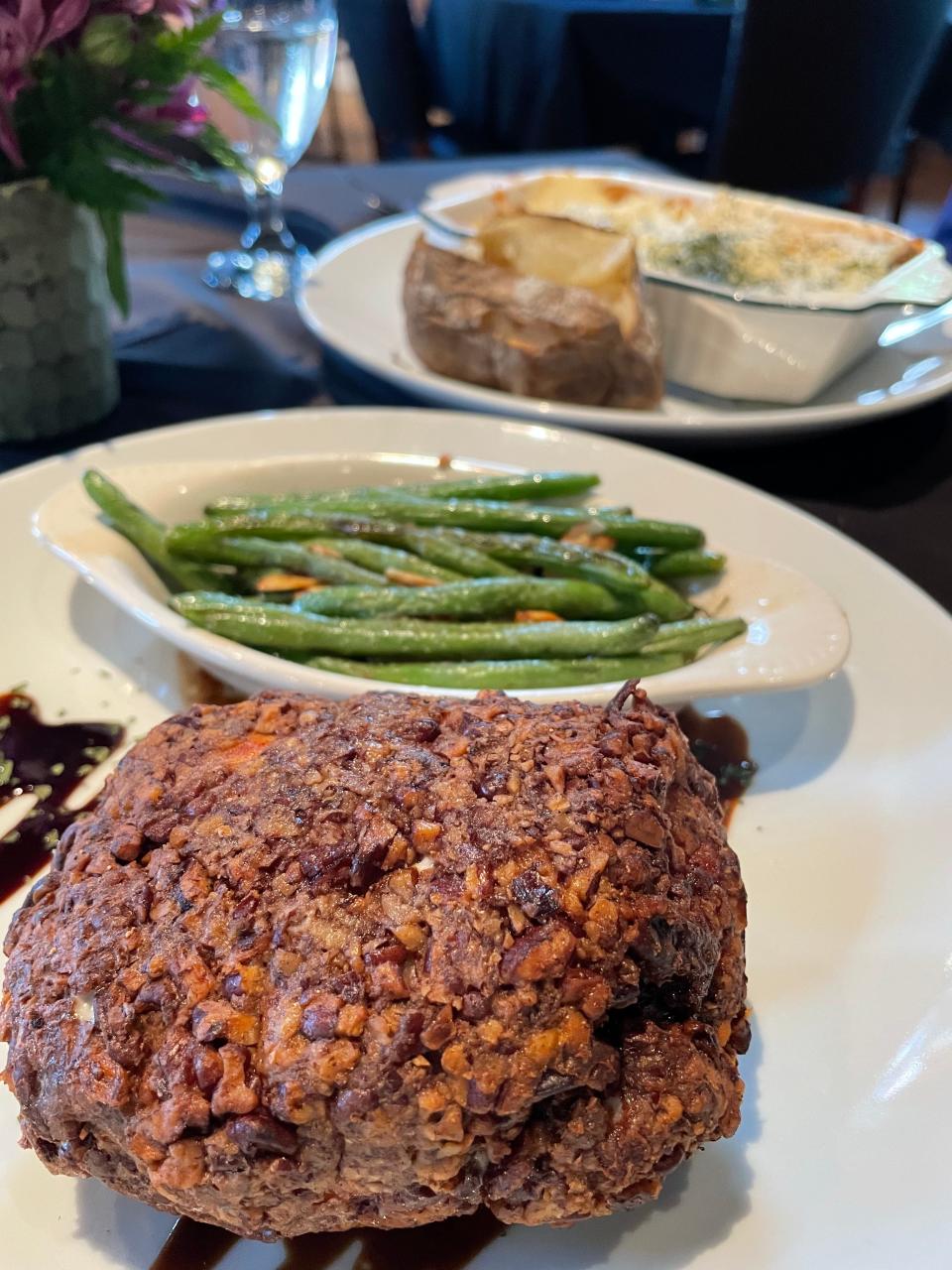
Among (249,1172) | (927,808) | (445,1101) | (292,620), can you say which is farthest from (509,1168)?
(292,620)

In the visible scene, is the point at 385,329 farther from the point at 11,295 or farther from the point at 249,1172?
the point at 249,1172

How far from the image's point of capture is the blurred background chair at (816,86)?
21.5 feet

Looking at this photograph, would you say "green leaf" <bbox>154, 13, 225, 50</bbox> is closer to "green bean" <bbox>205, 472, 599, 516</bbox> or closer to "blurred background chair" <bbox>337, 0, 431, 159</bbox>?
"green bean" <bbox>205, 472, 599, 516</bbox>

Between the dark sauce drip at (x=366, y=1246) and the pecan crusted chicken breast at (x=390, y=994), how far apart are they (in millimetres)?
145

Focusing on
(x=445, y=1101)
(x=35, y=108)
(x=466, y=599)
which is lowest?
(x=466, y=599)

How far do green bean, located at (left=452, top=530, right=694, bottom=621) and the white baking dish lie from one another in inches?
48.2

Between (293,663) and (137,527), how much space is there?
0.57 meters

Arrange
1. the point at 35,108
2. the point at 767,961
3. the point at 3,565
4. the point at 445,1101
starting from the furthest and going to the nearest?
1. the point at 35,108
2. the point at 3,565
3. the point at 767,961
4. the point at 445,1101

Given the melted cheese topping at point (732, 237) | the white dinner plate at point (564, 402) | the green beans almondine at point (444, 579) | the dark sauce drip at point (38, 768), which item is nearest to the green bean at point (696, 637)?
the green beans almondine at point (444, 579)

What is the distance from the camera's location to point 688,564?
7.82ft

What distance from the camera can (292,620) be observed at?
221cm

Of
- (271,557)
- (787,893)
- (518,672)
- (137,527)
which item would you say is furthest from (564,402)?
(787,893)

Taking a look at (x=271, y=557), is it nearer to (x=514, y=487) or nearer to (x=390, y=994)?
(x=514, y=487)

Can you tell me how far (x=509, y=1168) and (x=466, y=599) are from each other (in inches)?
53.2
